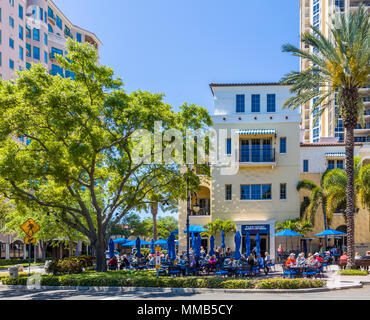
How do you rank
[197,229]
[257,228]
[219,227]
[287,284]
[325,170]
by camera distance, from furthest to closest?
[325,170] → [197,229] → [257,228] → [219,227] → [287,284]

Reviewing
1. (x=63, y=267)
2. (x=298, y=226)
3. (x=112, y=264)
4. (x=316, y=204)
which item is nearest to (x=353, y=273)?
(x=298, y=226)

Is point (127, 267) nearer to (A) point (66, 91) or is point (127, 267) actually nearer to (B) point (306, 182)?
(A) point (66, 91)

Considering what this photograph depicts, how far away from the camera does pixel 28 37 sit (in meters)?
70.2

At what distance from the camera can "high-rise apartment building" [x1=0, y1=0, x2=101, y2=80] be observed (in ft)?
200

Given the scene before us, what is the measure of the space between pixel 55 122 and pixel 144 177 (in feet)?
22.4

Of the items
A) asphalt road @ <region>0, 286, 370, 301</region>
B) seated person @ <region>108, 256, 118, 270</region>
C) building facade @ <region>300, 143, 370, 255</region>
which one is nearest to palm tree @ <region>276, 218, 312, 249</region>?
building facade @ <region>300, 143, 370, 255</region>

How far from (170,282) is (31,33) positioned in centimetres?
5986

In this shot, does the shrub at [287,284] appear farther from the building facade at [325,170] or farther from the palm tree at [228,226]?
the building facade at [325,170]

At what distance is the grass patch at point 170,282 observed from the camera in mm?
19641

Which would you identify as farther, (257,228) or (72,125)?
(257,228)

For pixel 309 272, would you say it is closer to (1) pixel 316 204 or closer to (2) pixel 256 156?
(1) pixel 316 204

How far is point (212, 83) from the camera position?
4209 cm

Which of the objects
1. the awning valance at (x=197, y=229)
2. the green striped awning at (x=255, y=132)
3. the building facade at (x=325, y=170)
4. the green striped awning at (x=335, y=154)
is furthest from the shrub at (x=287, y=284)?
the green striped awning at (x=335, y=154)

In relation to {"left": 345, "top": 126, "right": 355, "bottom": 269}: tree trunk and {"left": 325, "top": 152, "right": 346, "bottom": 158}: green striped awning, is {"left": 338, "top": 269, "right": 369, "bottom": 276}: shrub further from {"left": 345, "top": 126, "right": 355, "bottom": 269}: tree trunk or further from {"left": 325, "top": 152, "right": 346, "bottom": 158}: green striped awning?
{"left": 325, "top": 152, "right": 346, "bottom": 158}: green striped awning
